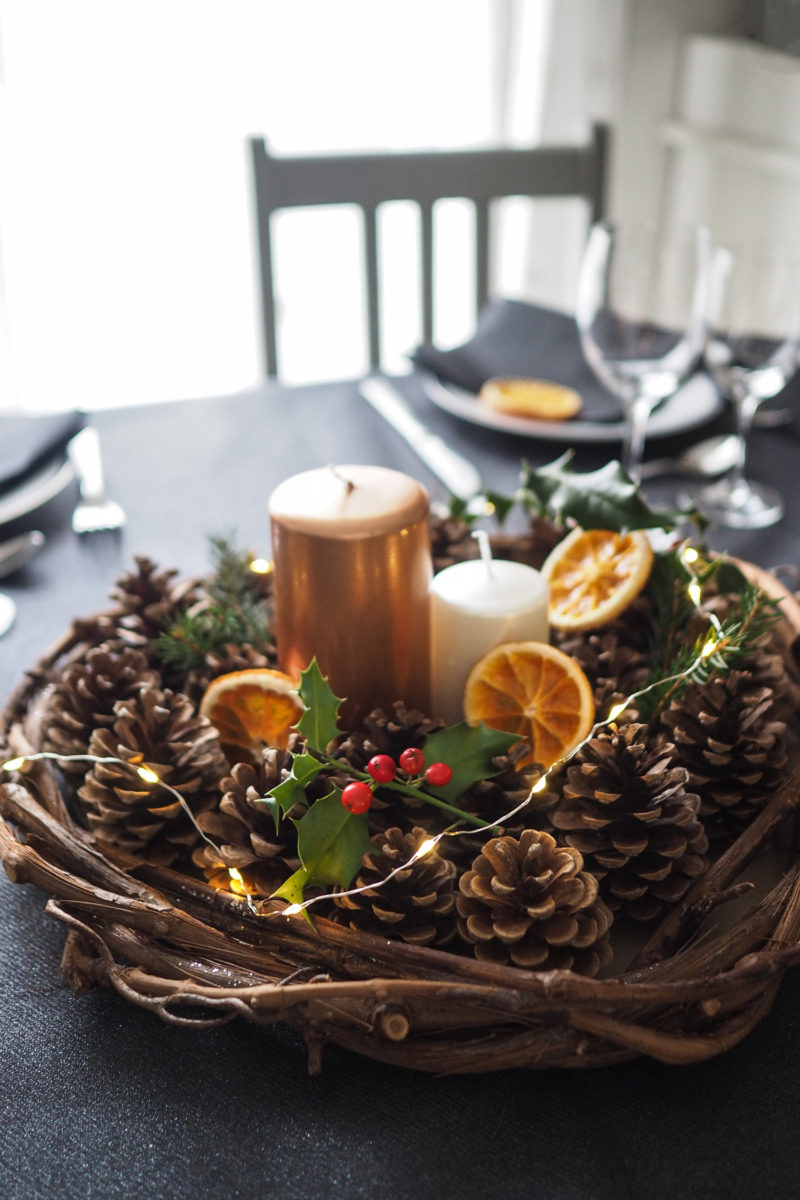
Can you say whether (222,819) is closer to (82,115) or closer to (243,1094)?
(243,1094)

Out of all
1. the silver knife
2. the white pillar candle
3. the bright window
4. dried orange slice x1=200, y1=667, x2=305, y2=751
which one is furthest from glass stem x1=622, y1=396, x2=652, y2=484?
the bright window

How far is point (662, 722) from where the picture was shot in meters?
0.53

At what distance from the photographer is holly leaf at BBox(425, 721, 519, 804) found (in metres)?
0.47

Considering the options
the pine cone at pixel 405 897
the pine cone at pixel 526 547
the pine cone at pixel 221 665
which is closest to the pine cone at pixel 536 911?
the pine cone at pixel 405 897

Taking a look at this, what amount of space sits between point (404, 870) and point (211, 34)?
2.05 meters

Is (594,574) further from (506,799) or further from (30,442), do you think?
(30,442)

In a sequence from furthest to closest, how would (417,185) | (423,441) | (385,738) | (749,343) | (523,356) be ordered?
(417,185) < (523,356) < (423,441) < (749,343) < (385,738)

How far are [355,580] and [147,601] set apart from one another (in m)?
0.19

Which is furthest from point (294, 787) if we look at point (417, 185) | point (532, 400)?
point (417, 185)

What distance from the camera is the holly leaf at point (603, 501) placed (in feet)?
1.98

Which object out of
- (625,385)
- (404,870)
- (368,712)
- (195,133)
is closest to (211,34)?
(195,133)

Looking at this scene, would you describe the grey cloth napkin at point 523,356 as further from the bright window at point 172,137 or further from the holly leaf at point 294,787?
the bright window at point 172,137

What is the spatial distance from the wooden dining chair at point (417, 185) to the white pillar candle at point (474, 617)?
853 millimetres

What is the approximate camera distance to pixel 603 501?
2.02 feet
